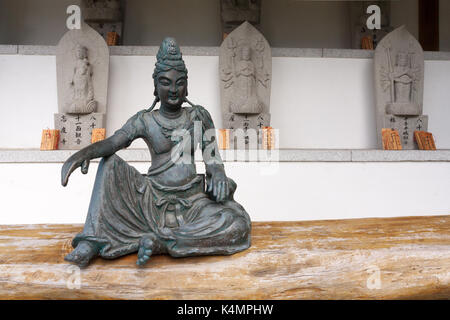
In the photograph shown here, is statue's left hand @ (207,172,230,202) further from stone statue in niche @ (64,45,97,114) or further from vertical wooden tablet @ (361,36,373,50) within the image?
vertical wooden tablet @ (361,36,373,50)

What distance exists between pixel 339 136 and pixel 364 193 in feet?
4.13

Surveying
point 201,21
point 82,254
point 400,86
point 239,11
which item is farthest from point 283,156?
point 201,21

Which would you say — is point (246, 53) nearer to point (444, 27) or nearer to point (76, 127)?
point (76, 127)

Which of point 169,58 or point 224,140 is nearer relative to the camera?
point 169,58

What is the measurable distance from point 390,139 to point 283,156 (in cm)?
137

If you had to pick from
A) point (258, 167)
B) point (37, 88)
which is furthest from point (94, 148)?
point (37, 88)

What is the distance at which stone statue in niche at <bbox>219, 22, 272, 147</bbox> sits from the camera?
17.4 ft

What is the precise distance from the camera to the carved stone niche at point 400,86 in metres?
5.45

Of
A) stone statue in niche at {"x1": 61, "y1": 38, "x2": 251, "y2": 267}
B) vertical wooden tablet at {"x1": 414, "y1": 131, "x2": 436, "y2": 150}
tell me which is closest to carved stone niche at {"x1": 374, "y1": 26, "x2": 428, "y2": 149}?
vertical wooden tablet at {"x1": 414, "y1": 131, "x2": 436, "y2": 150}

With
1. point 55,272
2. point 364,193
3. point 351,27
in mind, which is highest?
point 351,27

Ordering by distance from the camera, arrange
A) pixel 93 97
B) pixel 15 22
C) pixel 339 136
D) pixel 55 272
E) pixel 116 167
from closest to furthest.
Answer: pixel 55 272 → pixel 116 167 → pixel 93 97 → pixel 339 136 → pixel 15 22

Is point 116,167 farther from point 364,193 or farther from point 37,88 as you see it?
point 37,88

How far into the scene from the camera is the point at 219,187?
2.48m

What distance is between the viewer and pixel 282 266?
7.34ft
